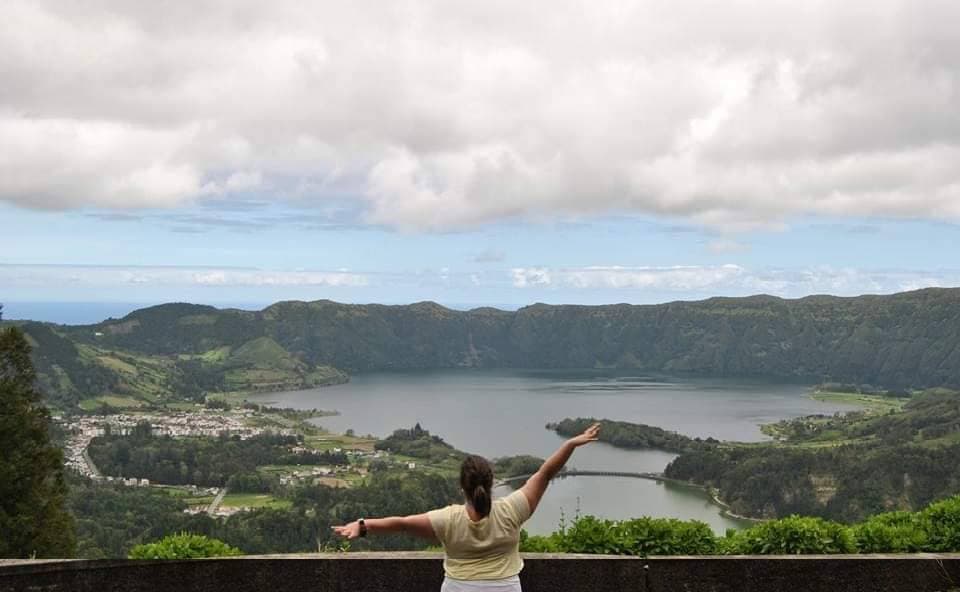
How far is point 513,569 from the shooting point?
199 inches

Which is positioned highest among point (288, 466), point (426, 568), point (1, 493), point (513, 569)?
point (513, 569)

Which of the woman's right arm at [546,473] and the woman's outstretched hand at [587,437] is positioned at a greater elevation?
the woman's outstretched hand at [587,437]

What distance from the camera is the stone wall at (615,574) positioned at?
6.73 meters

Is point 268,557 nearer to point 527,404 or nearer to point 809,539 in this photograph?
point 809,539

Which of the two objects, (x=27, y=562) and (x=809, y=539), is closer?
(x=27, y=562)

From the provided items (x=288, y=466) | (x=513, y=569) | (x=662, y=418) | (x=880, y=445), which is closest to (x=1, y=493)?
(x=513, y=569)

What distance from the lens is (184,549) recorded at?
6.98 m

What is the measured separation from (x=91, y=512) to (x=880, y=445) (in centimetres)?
8513

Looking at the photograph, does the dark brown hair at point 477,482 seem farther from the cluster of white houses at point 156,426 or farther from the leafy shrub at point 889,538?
the cluster of white houses at point 156,426

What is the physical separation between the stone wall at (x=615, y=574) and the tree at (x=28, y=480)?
14.1 meters

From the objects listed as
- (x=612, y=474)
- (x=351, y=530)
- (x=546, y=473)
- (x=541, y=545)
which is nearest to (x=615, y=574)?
(x=541, y=545)

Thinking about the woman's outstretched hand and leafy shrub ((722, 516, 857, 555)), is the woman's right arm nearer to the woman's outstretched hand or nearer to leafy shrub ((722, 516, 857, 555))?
the woman's outstretched hand

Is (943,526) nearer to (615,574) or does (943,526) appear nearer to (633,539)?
(633,539)

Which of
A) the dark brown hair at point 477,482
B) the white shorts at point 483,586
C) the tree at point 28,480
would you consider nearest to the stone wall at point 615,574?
the white shorts at point 483,586
